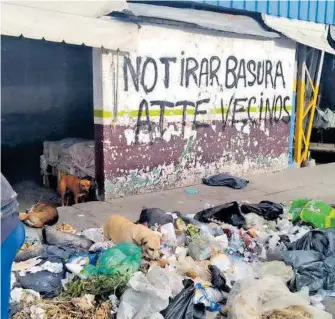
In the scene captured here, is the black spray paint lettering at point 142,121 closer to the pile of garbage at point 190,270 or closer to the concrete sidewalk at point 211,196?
the concrete sidewalk at point 211,196

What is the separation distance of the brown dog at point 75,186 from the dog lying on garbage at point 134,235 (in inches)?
74.5

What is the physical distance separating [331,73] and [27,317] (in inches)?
377

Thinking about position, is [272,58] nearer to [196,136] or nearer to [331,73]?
[196,136]

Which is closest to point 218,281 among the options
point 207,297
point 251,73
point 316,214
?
point 207,297

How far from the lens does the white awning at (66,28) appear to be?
5387mm

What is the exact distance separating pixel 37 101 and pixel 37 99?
38 mm

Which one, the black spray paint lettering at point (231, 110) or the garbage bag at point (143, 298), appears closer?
the garbage bag at point (143, 298)

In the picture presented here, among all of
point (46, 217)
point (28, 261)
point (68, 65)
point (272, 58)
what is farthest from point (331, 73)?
point (28, 261)

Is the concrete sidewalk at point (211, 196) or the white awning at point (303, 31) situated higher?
the white awning at point (303, 31)

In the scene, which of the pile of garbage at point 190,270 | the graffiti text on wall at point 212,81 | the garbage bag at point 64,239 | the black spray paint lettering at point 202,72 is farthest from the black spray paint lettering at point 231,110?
the garbage bag at point 64,239

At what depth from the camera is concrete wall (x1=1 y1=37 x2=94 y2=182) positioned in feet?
30.5

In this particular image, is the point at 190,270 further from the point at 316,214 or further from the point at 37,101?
the point at 37,101

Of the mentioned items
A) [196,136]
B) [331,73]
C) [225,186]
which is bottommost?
[225,186]

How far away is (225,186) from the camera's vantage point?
7.84m
